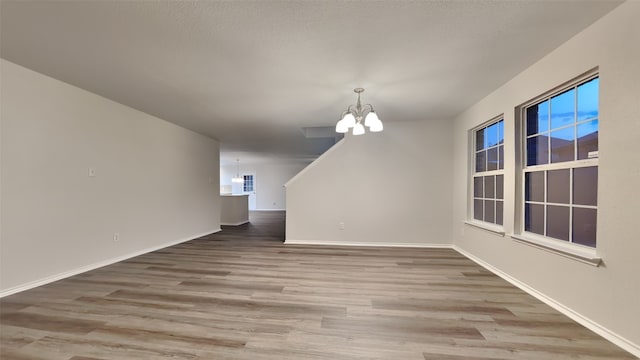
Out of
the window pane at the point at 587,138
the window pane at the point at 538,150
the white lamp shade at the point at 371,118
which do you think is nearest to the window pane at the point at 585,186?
the window pane at the point at 587,138

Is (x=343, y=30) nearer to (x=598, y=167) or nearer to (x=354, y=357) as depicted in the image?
(x=598, y=167)

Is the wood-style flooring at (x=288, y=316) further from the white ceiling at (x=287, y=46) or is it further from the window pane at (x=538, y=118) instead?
the white ceiling at (x=287, y=46)

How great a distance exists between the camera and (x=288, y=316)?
2141 mm

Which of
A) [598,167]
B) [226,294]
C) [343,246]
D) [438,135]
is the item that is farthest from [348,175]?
[598,167]

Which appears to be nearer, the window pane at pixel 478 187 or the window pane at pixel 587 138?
the window pane at pixel 587 138

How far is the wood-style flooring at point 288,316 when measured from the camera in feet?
5.60

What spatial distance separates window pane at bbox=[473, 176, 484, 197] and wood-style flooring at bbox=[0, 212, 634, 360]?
1.16 meters

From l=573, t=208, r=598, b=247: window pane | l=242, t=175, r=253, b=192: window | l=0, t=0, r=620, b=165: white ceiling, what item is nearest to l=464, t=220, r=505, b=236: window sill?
l=573, t=208, r=598, b=247: window pane

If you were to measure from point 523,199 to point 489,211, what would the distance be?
88 centimetres

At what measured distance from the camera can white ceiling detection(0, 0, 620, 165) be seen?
1729mm

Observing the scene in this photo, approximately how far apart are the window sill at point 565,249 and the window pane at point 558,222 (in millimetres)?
75

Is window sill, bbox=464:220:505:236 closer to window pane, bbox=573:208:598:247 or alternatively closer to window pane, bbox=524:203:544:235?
window pane, bbox=524:203:544:235

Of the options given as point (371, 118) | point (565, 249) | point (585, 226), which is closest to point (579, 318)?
point (565, 249)

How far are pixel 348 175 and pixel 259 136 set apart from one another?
256cm
